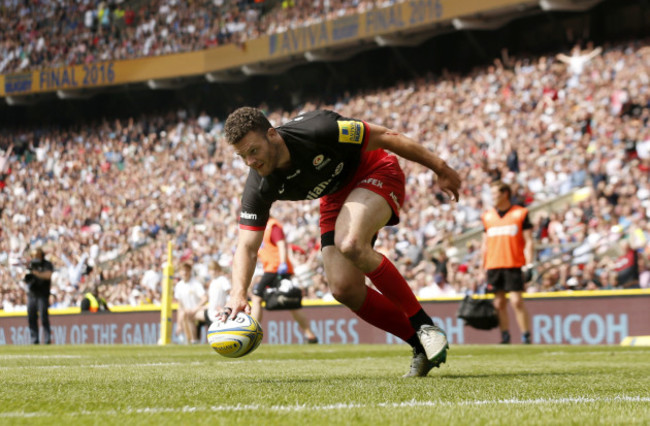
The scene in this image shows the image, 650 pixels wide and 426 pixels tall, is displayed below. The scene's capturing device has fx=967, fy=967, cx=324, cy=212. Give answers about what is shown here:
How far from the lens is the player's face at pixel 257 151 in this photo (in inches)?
211

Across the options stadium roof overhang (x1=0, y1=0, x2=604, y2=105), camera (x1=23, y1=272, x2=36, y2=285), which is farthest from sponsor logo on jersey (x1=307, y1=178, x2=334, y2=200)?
stadium roof overhang (x1=0, y1=0, x2=604, y2=105)

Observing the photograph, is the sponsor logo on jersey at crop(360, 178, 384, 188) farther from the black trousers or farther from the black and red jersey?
the black trousers

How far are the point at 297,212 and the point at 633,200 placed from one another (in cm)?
1014

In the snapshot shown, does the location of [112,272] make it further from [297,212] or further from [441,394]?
[441,394]

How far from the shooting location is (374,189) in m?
6.09

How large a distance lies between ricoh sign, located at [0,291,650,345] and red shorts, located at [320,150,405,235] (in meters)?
8.37

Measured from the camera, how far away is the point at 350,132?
566 centimetres

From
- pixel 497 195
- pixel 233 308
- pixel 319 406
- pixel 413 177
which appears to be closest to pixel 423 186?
pixel 413 177

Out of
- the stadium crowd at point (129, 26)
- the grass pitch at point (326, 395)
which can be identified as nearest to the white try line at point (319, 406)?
the grass pitch at point (326, 395)

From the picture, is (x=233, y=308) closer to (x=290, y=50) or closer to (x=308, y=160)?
(x=308, y=160)

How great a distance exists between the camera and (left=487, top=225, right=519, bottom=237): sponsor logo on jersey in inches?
499

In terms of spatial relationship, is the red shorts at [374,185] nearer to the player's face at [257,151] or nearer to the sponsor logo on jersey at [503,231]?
the player's face at [257,151]

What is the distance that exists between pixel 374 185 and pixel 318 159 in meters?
0.52

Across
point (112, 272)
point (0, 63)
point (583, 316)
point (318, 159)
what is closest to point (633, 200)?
point (583, 316)
